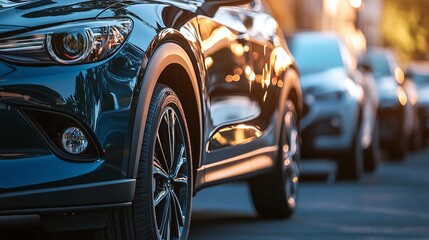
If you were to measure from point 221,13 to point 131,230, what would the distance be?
6.54ft

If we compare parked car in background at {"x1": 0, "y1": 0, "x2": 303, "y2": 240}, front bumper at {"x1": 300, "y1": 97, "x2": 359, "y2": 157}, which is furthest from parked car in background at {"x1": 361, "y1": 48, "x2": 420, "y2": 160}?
parked car in background at {"x1": 0, "y1": 0, "x2": 303, "y2": 240}

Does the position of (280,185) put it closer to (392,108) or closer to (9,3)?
(9,3)

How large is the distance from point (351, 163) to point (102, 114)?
907cm

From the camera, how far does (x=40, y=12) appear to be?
5188 millimetres

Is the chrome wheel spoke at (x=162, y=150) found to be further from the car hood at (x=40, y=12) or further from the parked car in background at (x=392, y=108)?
the parked car in background at (x=392, y=108)

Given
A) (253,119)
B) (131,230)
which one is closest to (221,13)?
(253,119)

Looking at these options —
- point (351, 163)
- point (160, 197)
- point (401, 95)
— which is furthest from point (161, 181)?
point (401, 95)

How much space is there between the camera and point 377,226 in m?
8.31

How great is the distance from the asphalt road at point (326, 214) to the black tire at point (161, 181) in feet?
1.07

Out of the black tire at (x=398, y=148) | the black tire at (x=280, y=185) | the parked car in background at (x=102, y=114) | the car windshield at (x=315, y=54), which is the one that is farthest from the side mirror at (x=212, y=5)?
the black tire at (x=398, y=148)

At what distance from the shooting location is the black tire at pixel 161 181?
532 cm

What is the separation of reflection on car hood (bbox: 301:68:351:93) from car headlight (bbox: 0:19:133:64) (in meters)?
8.42

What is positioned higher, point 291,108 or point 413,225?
point 291,108

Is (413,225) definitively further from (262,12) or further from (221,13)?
(221,13)
